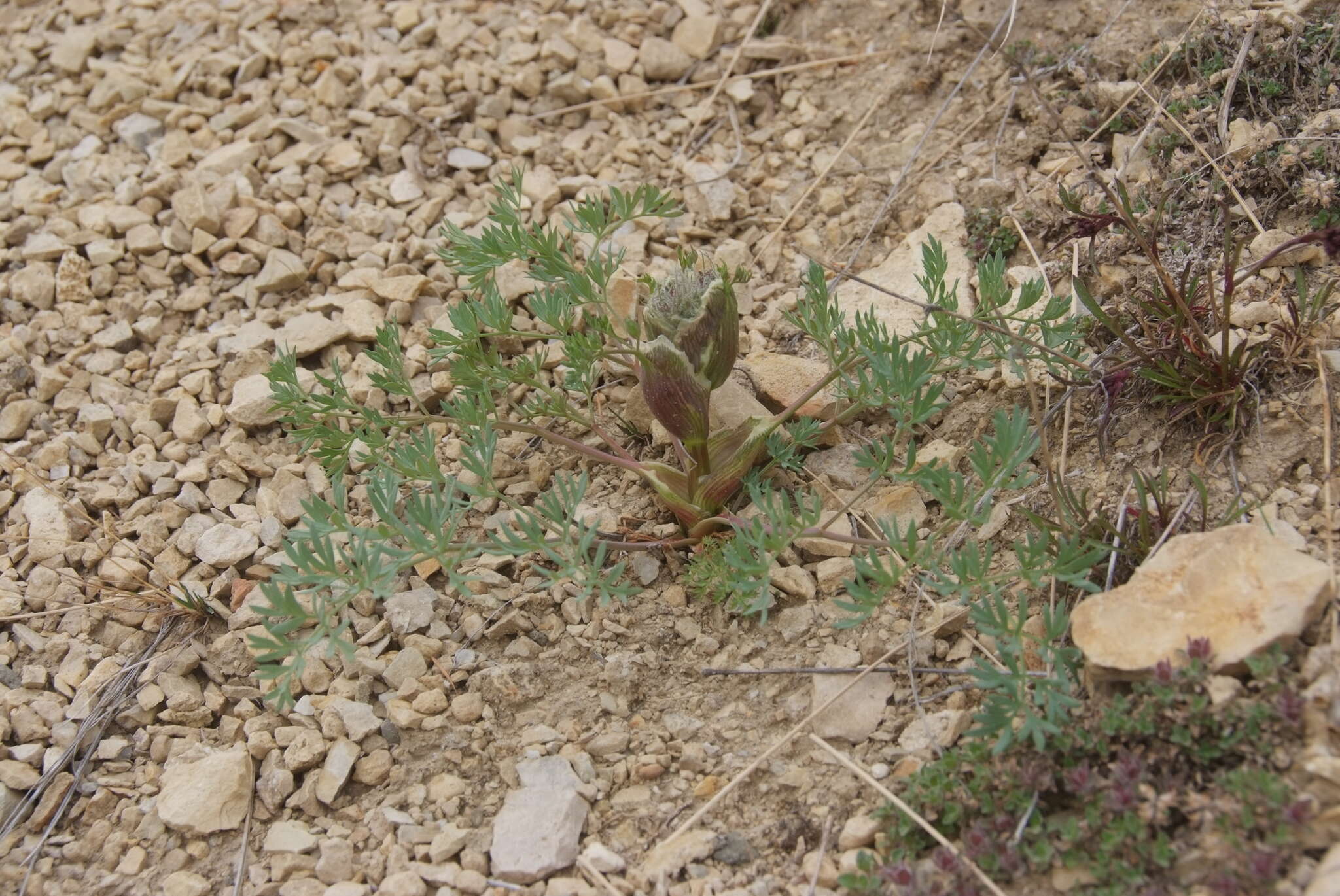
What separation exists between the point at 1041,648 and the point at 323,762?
1.49 meters

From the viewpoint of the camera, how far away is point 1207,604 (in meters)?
2.01

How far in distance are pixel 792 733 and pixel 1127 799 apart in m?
0.68

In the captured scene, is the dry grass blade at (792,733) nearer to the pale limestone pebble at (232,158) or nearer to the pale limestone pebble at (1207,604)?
the pale limestone pebble at (1207,604)

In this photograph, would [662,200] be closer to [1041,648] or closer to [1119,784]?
[1041,648]

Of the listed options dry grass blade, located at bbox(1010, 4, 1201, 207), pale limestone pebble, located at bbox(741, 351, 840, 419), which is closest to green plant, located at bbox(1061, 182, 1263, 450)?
dry grass blade, located at bbox(1010, 4, 1201, 207)

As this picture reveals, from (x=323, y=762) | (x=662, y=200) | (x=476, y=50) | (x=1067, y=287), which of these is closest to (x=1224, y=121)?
(x=1067, y=287)

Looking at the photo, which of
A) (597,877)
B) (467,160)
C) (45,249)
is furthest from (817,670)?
(45,249)

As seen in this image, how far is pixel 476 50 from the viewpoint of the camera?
153 inches

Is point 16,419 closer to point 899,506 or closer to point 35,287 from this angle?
point 35,287

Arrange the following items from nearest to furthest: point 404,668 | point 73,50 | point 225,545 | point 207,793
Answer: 1. point 207,793
2. point 404,668
3. point 225,545
4. point 73,50

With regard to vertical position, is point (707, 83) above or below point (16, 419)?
above

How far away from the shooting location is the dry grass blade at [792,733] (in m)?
2.16

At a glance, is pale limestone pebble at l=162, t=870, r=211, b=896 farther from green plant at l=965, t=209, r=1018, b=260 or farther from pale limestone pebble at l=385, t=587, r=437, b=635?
green plant at l=965, t=209, r=1018, b=260

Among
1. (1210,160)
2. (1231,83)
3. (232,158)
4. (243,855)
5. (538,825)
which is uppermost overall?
(1231,83)
